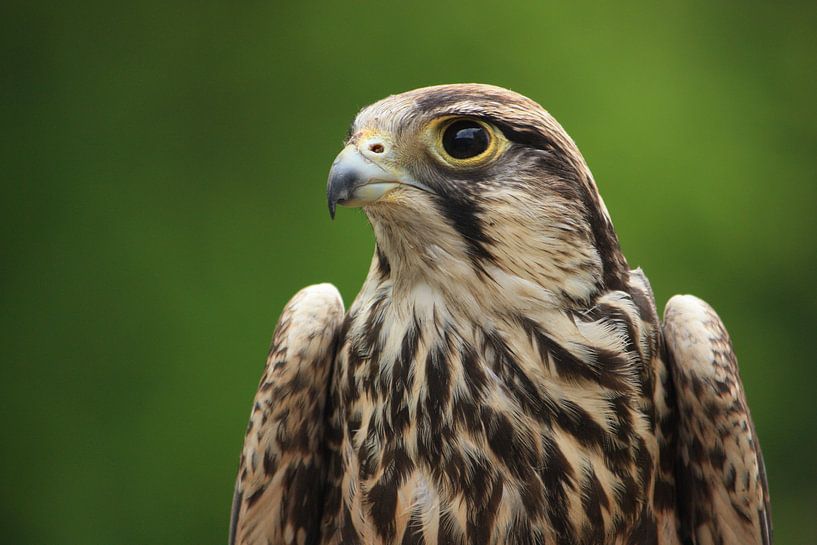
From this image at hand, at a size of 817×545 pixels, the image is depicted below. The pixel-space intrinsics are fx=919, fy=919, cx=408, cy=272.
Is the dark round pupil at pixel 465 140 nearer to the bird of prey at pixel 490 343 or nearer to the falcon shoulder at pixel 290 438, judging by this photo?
the bird of prey at pixel 490 343

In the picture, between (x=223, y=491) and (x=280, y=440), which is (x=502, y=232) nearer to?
(x=280, y=440)

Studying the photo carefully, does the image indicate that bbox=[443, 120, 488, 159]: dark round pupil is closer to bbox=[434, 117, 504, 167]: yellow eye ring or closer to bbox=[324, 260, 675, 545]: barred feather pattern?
bbox=[434, 117, 504, 167]: yellow eye ring

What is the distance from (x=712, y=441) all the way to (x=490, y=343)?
54 centimetres

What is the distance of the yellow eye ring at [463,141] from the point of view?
5.67 feet

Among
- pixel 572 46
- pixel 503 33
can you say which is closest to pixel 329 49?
pixel 503 33

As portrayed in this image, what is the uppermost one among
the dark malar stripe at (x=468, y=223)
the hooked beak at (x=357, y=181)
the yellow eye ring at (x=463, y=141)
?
the yellow eye ring at (x=463, y=141)

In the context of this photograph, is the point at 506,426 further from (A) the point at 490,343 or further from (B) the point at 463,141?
(B) the point at 463,141

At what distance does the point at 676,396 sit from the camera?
1.93 m

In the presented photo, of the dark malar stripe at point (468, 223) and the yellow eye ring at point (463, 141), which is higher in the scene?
the yellow eye ring at point (463, 141)

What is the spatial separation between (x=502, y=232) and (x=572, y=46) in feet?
7.67

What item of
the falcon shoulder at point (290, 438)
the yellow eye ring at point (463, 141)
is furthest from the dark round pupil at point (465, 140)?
the falcon shoulder at point (290, 438)

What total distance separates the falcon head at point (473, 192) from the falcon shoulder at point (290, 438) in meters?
0.36

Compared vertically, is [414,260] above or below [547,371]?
above

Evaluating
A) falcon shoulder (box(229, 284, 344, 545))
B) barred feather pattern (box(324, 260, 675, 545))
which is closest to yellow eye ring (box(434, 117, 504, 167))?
barred feather pattern (box(324, 260, 675, 545))
